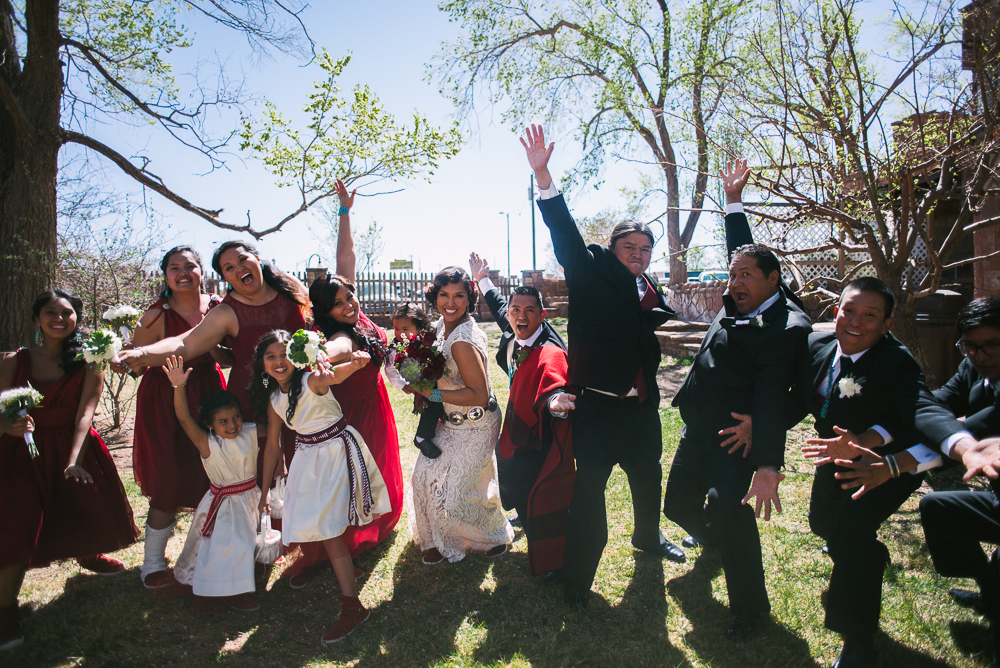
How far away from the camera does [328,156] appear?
5.41 m

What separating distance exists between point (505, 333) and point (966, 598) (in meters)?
3.08

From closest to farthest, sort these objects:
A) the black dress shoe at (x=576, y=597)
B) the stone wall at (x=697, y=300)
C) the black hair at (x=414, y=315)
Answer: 1. the black dress shoe at (x=576, y=597)
2. the black hair at (x=414, y=315)
3. the stone wall at (x=697, y=300)

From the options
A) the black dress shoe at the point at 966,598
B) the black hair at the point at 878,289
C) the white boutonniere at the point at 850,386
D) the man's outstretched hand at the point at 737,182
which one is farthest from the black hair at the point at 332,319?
the black dress shoe at the point at 966,598

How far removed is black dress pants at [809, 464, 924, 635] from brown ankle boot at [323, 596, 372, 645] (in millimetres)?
2333

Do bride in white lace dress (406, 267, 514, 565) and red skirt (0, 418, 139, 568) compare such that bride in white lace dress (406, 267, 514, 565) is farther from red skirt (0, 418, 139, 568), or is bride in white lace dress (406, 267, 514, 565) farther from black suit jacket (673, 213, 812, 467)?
red skirt (0, 418, 139, 568)

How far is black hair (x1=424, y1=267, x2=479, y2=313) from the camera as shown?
12.1 ft

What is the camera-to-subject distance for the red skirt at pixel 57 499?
10.5ft

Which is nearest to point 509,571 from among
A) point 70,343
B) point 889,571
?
point 889,571

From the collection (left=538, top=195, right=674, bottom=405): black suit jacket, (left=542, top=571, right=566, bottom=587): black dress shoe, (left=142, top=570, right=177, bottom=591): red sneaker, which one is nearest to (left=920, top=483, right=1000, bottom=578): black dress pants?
(left=538, top=195, right=674, bottom=405): black suit jacket

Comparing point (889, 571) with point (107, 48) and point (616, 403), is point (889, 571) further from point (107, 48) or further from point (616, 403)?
point (107, 48)

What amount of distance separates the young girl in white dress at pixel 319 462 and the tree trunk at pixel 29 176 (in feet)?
10.7

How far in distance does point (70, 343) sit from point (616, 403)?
3352mm

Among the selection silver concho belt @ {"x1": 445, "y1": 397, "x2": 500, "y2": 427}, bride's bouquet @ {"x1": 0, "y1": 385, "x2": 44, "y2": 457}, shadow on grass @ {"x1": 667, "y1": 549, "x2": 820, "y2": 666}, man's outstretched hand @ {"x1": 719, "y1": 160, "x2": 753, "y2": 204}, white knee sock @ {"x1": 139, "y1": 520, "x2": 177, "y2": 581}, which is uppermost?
man's outstretched hand @ {"x1": 719, "y1": 160, "x2": 753, "y2": 204}

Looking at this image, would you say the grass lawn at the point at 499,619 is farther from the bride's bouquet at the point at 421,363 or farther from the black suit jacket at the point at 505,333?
the black suit jacket at the point at 505,333
